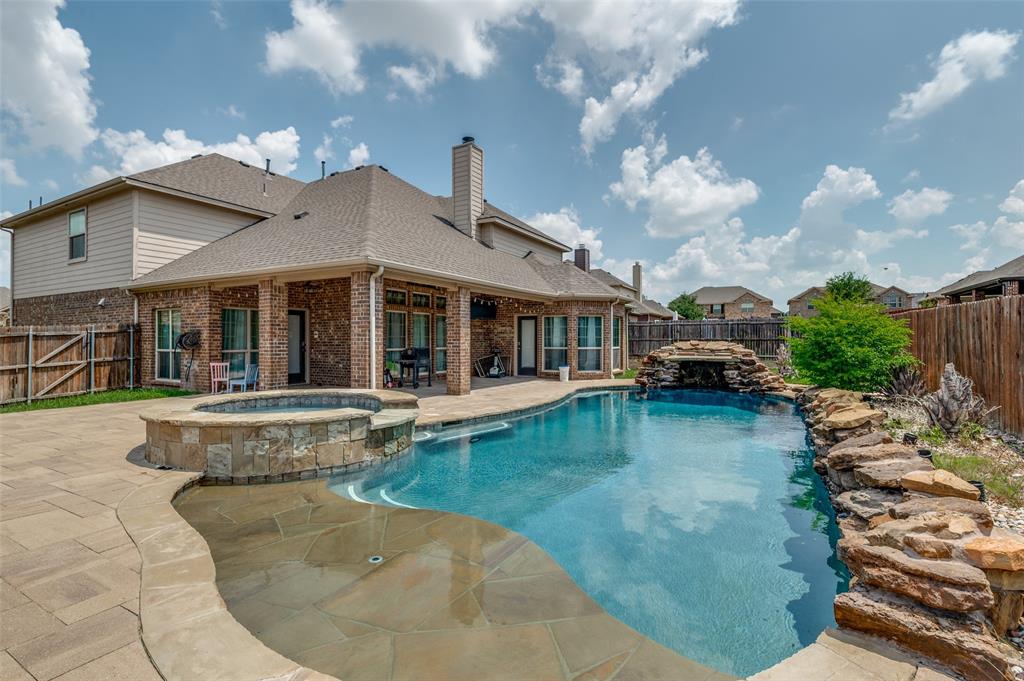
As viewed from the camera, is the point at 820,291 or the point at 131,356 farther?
the point at 820,291

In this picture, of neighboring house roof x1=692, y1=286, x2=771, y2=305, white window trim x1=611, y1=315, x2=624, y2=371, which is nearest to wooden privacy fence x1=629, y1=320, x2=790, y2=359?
white window trim x1=611, y1=315, x2=624, y2=371

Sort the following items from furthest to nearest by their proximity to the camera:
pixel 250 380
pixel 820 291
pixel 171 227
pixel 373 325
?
pixel 820 291, pixel 171 227, pixel 250 380, pixel 373 325

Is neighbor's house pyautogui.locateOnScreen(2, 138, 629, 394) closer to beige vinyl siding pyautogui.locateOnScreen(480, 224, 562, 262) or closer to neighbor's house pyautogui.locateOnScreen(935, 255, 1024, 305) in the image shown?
beige vinyl siding pyautogui.locateOnScreen(480, 224, 562, 262)

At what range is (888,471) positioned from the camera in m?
4.07

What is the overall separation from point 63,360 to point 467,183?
1185 cm

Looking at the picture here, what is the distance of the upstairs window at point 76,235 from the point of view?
13172 millimetres

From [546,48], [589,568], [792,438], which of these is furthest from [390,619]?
[546,48]

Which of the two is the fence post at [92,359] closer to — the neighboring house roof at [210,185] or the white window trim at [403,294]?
the neighboring house roof at [210,185]

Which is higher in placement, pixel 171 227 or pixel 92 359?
pixel 171 227

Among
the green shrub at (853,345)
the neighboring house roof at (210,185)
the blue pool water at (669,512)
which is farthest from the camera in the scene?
the neighboring house roof at (210,185)

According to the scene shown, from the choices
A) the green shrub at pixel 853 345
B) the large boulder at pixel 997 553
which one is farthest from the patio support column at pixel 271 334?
the green shrub at pixel 853 345

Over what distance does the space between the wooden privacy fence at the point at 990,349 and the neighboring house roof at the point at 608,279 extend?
20394 mm

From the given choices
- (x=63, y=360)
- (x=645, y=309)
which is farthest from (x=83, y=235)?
(x=645, y=309)

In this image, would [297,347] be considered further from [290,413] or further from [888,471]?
[888,471]
